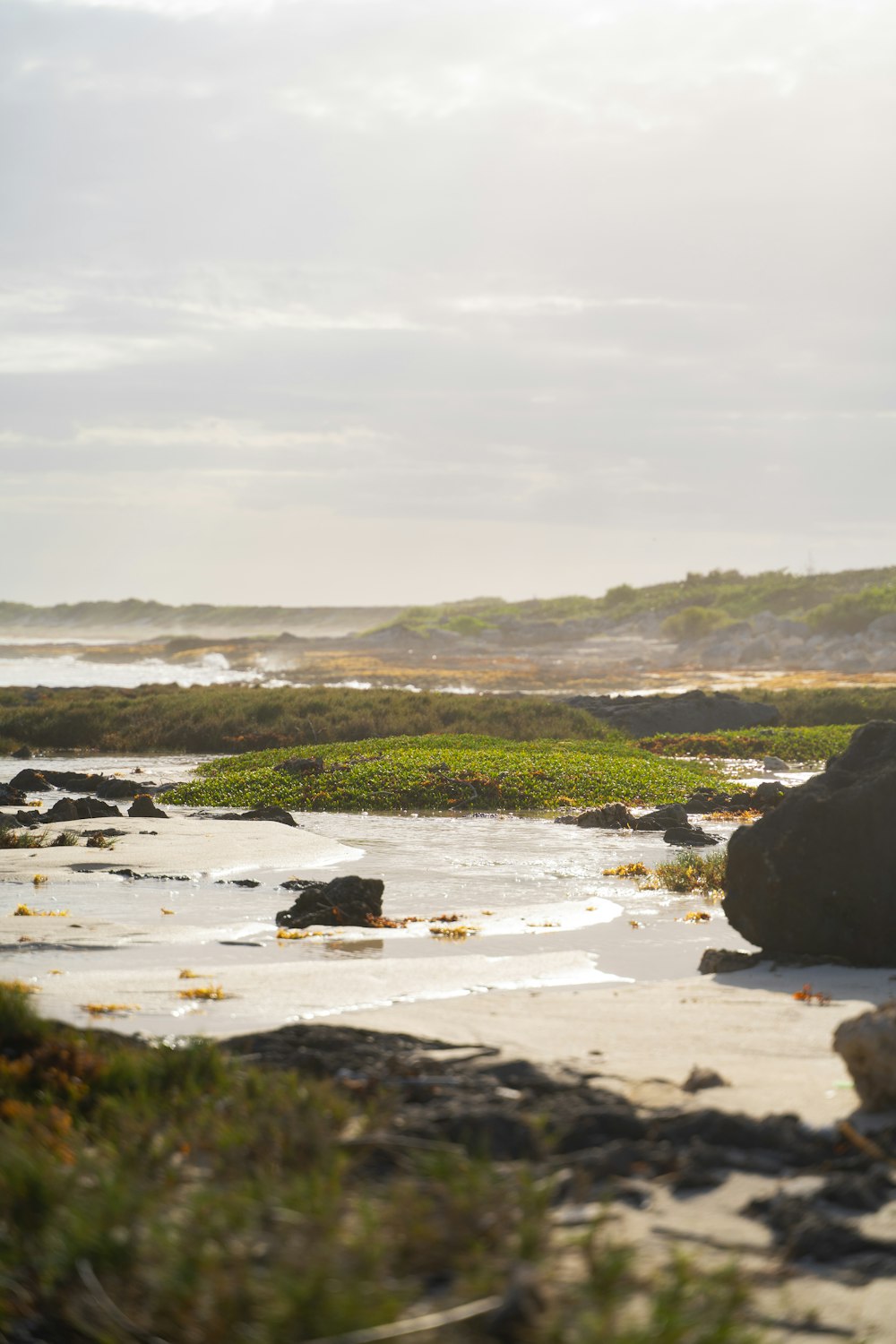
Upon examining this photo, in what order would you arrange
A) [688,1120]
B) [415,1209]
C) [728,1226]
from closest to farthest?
[415,1209]
[728,1226]
[688,1120]

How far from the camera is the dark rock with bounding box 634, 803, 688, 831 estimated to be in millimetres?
20688

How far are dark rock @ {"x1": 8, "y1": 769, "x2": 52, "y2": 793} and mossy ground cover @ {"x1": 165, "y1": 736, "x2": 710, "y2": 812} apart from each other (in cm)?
270

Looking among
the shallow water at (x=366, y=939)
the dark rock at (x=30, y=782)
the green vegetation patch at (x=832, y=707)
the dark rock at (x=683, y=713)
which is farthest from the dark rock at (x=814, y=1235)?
the green vegetation patch at (x=832, y=707)

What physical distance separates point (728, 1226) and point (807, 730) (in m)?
32.7

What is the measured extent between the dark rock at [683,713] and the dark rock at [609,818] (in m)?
16.7

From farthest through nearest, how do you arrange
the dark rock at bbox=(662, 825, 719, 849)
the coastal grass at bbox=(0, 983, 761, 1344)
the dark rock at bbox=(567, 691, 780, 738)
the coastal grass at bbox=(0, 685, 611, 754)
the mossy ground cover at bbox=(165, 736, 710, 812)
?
1. the dark rock at bbox=(567, 691, 780, 738)
2. the coastal grass at bbox=(0, 685, 611, 754)
3. the mossy ground cover at bbox=(165, 736, 710, 812)
4. the dark rock at bbox=(662, 825, 719, 849)
5. the coastal grass at bbox=(0, 983, 761, 1344)

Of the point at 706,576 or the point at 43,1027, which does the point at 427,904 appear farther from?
the point at 706,576

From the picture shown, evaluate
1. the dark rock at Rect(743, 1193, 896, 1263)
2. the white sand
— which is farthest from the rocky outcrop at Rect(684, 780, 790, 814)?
the dark rock at Rect(743, 1193, 896, 1263)

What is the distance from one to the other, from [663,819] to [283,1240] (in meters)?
17.4

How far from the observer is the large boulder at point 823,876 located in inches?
385

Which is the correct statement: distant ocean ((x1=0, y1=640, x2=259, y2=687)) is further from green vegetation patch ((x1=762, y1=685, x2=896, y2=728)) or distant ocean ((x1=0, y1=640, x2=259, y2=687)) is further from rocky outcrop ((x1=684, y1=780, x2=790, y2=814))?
rocky outcrop ((x1=684, y1=780, x2=790, y2=814))

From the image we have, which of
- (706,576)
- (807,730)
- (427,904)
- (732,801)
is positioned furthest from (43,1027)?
(706,576)

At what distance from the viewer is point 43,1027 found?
6.15 metres

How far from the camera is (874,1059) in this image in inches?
228
